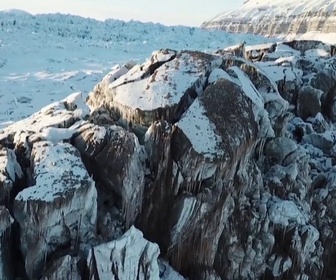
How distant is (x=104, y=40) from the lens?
4662 centimetres

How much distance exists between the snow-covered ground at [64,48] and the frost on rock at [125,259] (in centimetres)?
1382

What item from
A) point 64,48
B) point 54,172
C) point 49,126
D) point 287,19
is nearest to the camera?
point 54,172

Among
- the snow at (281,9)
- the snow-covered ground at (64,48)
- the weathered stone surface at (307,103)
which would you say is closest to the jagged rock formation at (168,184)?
the weathered stone surface at (307,103)

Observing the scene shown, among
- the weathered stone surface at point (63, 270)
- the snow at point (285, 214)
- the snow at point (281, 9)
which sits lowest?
the snow at point (285, 214)

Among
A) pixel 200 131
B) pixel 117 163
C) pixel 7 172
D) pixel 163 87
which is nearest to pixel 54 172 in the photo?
pixel 7 172

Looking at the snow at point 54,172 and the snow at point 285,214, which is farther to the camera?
the snow at point 285,214

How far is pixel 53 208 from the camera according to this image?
8258 mm

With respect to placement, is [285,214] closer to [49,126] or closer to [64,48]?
[49,126]

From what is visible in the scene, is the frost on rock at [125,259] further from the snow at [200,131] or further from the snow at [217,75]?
the snow at [217,75]

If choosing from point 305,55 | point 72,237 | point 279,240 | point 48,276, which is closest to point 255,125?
point 279,240

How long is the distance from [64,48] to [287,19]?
41.5 metres

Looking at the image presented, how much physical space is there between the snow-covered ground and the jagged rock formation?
1137 cm

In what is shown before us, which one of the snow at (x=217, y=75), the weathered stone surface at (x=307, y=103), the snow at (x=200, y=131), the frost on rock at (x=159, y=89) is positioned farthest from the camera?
the weathered stone surface at (x=307, y=103)

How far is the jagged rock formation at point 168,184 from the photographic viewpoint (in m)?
8.44
